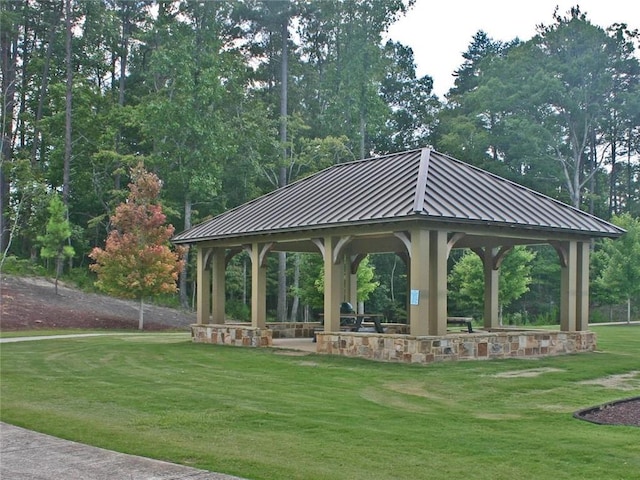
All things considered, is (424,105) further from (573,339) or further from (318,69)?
(573,339)

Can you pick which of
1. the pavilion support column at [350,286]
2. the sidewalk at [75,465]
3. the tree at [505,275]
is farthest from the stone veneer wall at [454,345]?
the tree at [505,275]

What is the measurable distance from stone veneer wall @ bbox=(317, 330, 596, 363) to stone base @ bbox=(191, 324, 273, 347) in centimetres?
249

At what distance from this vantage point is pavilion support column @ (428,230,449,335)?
14.7 metres

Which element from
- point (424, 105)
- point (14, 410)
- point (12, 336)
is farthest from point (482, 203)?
point (424, 105)

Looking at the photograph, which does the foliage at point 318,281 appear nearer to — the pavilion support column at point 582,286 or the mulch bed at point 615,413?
the pavilion support column at point 582,286

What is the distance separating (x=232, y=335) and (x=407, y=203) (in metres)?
7.03

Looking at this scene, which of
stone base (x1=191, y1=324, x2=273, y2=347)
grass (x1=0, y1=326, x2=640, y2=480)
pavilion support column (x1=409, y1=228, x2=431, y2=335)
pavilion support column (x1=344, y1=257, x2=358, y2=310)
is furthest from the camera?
pavilion support column (x1=344, y1=257, x2=358, y2=310)

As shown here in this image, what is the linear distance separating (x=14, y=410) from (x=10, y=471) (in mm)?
3114

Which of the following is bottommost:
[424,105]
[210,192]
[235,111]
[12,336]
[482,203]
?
[12,336]

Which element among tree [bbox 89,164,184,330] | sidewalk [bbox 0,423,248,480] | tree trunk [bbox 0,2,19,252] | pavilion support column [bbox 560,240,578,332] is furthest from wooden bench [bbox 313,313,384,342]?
tree trunk [bbox 0,2,19,252]

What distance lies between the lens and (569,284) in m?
17.5

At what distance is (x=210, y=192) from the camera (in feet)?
111

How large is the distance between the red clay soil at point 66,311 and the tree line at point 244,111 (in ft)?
11.4

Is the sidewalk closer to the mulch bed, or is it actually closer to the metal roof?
the mulch bed
